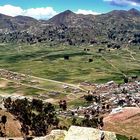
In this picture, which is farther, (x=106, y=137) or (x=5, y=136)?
(x=5, y=136)

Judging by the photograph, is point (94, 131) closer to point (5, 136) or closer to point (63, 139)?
point (63, 139)

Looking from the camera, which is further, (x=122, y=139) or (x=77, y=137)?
(x=122, y=139)

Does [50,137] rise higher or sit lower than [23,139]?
higher

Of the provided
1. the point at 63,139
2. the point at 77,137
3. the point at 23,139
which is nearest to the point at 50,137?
the point at 63,139

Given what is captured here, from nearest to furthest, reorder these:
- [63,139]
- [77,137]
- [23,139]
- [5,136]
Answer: [77,137] < [63,139] < [23,139] < [5,136]

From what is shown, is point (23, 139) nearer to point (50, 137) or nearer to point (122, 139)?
point (122, 139)

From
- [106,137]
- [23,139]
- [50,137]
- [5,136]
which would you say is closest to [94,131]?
[106,137]

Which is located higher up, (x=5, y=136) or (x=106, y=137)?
(x=106, y=137)

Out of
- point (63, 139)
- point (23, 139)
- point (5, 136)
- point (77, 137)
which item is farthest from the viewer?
point (5, 136)

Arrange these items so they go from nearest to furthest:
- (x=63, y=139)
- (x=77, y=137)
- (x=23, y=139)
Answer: (x=77, y=137)
(x=63, y=139)
(x=23, y=139)
